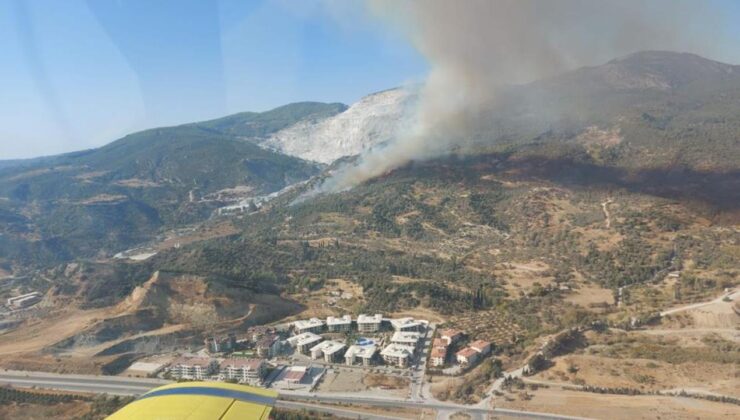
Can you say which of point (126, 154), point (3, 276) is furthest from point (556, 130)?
point (126, 154)

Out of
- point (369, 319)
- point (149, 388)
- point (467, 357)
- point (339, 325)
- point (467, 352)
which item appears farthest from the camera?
point (369, 319)

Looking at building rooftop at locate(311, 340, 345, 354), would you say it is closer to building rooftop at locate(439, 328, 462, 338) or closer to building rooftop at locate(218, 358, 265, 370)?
building rooftop at locate(218, 358, 265, 370)

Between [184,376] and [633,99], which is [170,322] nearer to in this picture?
[184,376]

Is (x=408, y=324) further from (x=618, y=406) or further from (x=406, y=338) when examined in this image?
(x=618, y=406)

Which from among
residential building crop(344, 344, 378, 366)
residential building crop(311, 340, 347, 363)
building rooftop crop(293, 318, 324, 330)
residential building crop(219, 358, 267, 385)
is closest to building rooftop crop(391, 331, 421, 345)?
residential building crop(344, 344, 378, 366)

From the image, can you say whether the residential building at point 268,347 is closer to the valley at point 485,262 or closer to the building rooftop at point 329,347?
the valley at point 485,262

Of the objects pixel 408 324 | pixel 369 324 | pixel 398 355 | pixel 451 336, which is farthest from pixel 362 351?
pixel 451 336

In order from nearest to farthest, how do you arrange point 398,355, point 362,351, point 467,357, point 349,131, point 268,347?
point 467,357, point 398,355, point 362,351, point 268,347, point 349,131
